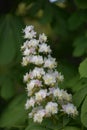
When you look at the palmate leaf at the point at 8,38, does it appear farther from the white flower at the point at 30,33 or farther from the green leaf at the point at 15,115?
the white flower at the point at 30,33

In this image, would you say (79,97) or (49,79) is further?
(79,97)

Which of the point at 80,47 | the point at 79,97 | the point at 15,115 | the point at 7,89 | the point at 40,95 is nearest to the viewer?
the point at 40,95

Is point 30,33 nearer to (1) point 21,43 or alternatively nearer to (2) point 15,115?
(2) point 15,115

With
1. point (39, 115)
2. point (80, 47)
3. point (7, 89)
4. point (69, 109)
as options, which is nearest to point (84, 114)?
point (69, 109)

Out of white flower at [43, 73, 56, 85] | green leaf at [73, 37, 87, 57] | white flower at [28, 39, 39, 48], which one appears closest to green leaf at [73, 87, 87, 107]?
white flower at [43, 73, 56, 85]

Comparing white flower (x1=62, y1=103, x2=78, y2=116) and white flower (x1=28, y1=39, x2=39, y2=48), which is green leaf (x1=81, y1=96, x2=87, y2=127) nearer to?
white flower (x1=62, y1=103, x2=78, y2=116)

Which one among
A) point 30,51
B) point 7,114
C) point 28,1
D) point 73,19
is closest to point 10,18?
point 28,1

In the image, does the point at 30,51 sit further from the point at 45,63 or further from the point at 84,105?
the point at 84,105
